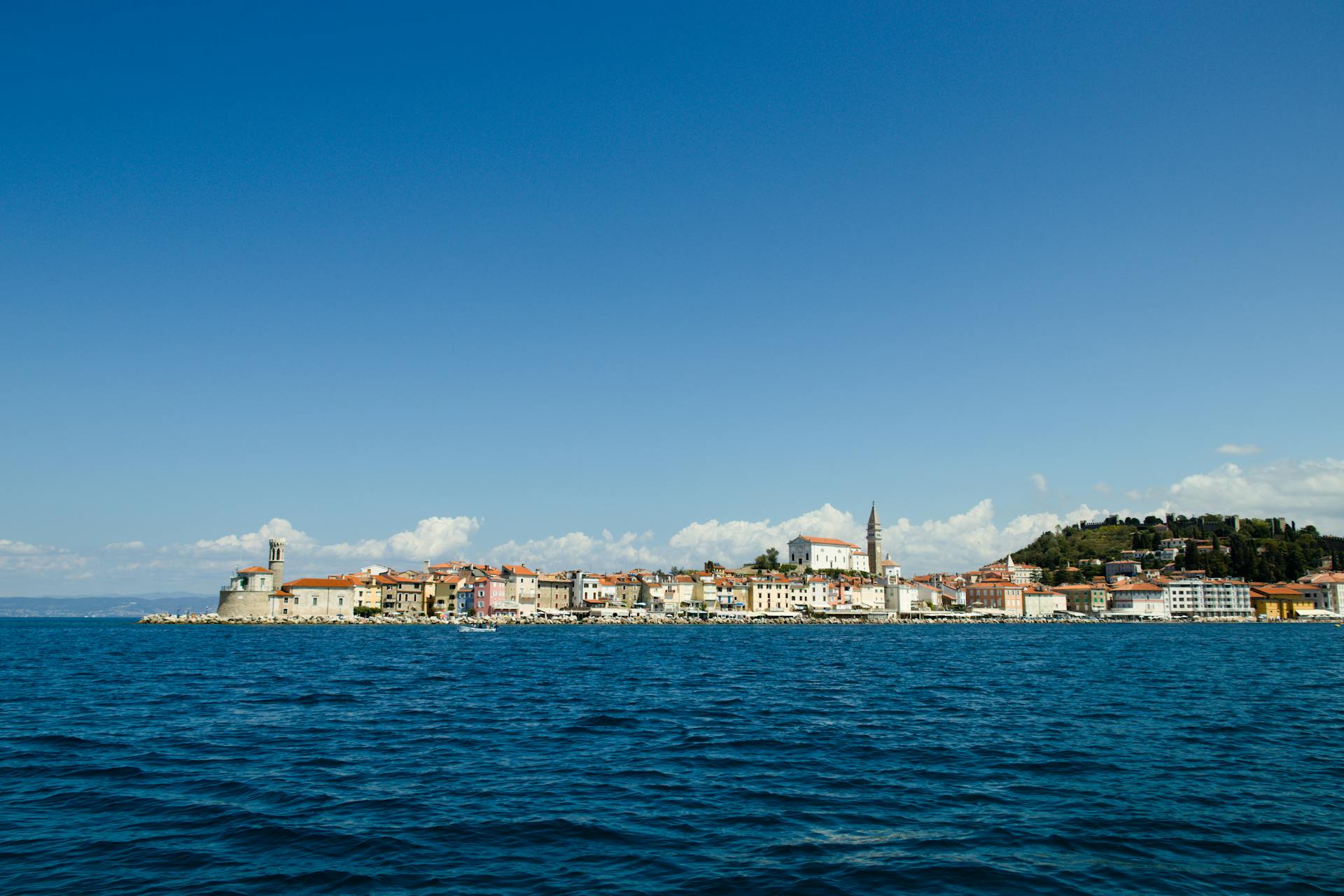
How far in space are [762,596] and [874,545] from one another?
42.7 m

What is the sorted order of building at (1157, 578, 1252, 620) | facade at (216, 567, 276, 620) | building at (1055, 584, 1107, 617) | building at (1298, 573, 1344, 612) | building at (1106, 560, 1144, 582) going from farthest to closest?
building at (1106, 560, 1144, 582)
building at (1055, 584, 1107, 617)
building at (1157, 578, 1252, 620)
building at (1298, 573, 1344, 612)
facade at (216, 567, 276, 620)

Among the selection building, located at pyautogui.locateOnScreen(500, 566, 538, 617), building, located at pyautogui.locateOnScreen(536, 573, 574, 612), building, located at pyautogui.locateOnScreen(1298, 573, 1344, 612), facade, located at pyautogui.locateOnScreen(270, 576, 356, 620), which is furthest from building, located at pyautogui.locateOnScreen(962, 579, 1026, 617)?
facade, located at pyautogui.locateOnScreen(270, 576, 356, 620)

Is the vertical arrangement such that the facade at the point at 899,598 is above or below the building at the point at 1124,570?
below

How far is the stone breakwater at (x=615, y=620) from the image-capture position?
133 metres

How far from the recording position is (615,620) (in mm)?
149250

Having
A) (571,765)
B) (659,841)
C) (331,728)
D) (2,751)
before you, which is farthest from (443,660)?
(659,841)

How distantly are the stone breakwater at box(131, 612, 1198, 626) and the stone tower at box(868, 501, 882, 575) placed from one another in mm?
26783

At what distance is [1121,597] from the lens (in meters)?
165

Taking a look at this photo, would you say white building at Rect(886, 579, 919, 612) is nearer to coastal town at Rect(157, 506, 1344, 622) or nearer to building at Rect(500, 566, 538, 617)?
coastal town at Rect(157, 506, 1344, 622)

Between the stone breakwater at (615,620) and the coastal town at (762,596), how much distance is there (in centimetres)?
39

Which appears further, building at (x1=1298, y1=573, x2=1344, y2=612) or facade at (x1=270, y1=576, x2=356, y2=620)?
building at (x1=1298, y1=573, x2=1344, y2=612)

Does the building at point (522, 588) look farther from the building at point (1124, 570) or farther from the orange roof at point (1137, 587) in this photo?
the building at point (1124, 570)

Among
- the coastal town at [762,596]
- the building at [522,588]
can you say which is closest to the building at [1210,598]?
the coastal town at [762,596]

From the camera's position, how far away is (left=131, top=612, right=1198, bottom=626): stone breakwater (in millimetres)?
132625
